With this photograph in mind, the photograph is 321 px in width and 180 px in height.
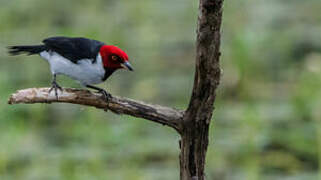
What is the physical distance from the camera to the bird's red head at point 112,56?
396 cm

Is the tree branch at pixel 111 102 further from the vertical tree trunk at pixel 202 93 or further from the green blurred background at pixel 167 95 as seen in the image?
the green blurred background at pixel 167 95

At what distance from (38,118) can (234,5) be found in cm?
250

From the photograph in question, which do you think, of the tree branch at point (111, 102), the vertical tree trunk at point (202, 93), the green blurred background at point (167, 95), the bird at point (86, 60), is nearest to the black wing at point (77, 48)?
the bird at point (86, 60)

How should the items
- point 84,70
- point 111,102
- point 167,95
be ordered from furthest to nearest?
point 167,95 < point 84,70 < point 111,102

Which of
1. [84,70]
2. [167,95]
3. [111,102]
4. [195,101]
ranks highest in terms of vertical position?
[167,95]

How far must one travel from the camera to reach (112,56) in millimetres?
3969

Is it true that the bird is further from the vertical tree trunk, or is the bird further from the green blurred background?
the green blurred background

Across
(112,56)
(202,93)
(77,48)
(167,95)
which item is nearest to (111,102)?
(112,56)

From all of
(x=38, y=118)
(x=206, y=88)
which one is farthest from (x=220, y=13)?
(x=38, y=118)

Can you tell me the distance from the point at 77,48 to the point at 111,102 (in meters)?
0.29

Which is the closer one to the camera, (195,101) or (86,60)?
(195,101)

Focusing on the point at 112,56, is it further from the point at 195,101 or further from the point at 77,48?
the point at 195,101

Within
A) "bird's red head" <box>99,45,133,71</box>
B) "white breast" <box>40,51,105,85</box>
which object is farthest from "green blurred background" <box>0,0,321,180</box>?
"bird's red head" <box>99,45,133,71</box>

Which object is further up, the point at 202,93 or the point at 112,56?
the point at 112,56
